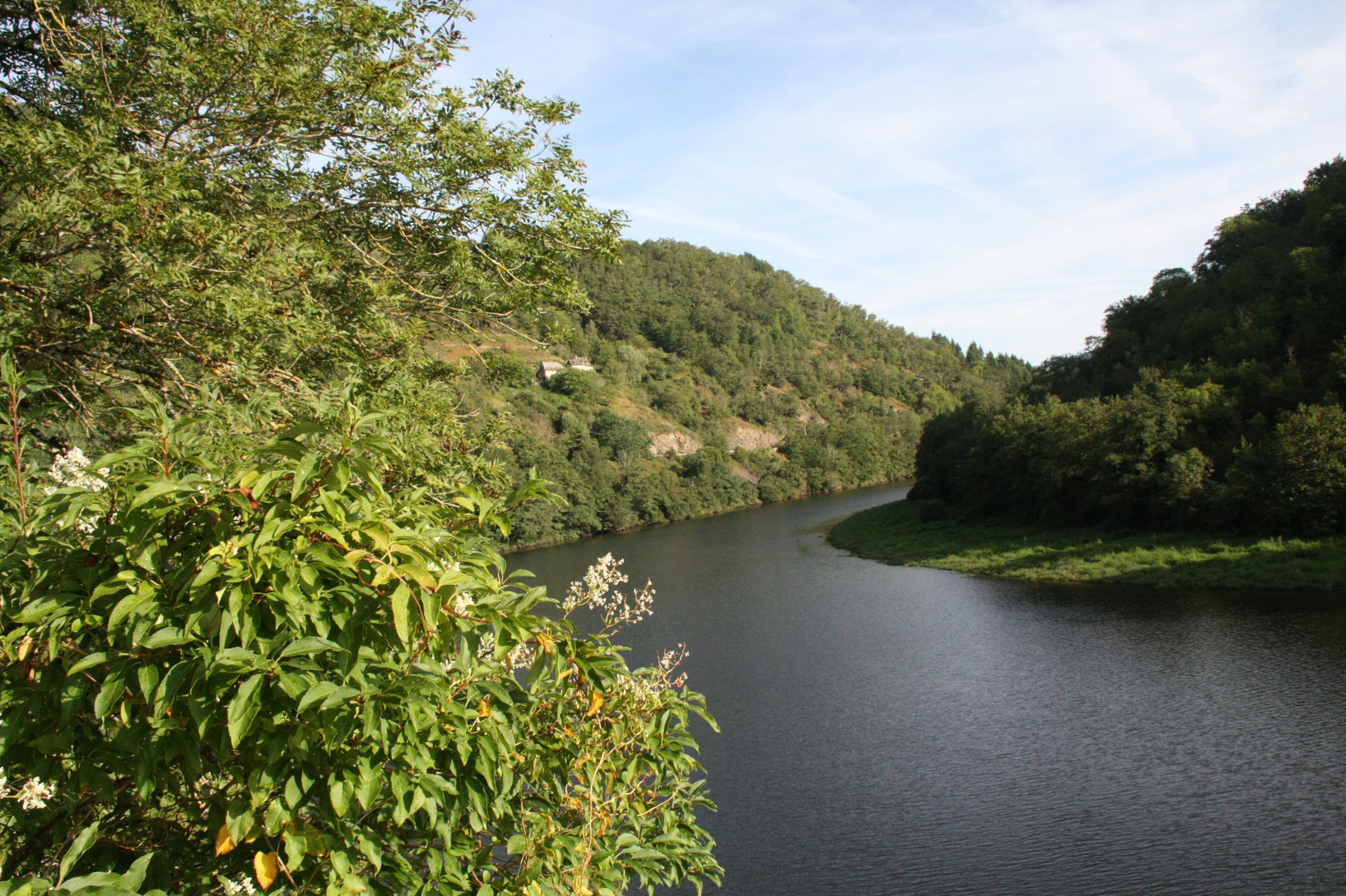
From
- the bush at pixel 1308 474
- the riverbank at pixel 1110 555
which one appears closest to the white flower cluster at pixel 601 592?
the riverbank at pixel 1110 555

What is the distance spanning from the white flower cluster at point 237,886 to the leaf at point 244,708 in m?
A: 0.58

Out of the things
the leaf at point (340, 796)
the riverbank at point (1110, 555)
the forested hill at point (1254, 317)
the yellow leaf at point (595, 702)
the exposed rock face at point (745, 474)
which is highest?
the forested hill at point (1254, 317)

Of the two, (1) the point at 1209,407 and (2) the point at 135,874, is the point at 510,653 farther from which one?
(1) the point at 1209,407

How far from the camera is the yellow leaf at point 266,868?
231 cm

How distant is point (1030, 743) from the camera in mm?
16094

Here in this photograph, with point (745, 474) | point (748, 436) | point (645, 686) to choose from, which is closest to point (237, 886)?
point (645, 686)

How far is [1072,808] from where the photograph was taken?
44.1 ft

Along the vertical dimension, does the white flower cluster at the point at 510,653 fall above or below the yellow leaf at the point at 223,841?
above

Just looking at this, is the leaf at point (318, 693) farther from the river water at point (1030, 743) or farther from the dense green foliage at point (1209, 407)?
the dense green foliage at point (1209, 407)

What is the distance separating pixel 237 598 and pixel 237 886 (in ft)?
3.00

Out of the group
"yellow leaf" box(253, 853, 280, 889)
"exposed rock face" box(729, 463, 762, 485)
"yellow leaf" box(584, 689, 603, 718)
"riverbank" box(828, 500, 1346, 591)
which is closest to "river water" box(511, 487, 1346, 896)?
"riverbank" box(828, 500, 1346, 591)

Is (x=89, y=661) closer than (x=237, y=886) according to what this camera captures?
Yes

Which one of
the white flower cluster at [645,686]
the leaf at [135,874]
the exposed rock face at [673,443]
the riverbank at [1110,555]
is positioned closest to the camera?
the leaf at [135,874]

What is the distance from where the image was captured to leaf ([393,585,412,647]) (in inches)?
85.3
